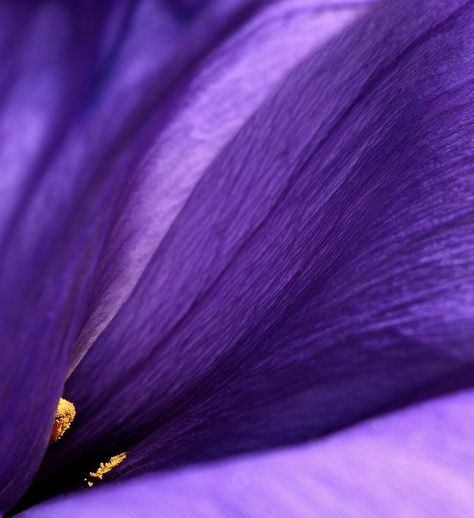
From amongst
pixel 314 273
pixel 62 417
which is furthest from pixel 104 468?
pixel 314 273

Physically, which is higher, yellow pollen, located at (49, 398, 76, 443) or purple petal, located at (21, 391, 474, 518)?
yellow pollen, located at (49, 398, 76, 443)

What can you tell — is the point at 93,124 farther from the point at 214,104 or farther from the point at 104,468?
the point at 104,468

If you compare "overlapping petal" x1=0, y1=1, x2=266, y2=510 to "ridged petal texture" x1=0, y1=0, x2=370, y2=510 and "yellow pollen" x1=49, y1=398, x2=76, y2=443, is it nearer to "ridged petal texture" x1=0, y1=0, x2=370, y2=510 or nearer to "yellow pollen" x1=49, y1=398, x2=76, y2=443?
"ridged petal texture" x1=0, y1=0, x2=370, y2=510

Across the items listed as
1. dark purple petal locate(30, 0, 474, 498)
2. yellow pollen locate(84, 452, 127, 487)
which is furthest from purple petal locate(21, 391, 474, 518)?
yellow pollen locate(84, 452, 127, 487)

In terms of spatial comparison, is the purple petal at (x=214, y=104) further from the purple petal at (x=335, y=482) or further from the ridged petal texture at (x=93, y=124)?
the purple petal at (x=335, y=482)

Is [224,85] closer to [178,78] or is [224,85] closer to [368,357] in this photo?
[178,78]

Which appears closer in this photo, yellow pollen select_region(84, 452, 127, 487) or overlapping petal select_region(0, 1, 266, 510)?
overlapping petal select_region(0, 1, 266, 510)

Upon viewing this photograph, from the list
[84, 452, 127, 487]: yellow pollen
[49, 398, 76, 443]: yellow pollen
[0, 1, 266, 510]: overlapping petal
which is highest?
[0, 1, 266, 510]: overlapping petal
